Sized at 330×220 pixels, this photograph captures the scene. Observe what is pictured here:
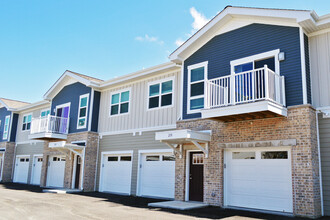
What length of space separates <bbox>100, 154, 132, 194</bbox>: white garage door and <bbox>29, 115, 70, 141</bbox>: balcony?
390 centimetres

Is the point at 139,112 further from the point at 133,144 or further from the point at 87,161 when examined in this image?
the point at 87,161

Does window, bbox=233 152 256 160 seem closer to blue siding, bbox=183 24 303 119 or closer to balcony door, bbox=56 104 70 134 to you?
blue siding, bbox=183 24 303 119

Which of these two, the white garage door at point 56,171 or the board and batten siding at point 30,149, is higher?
the board and batten siding at point 30,149

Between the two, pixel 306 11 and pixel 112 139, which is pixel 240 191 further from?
pixel 112 139

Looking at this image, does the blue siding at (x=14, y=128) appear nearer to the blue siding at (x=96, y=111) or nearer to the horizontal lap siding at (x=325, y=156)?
the blue siding at (x=96, y=111)

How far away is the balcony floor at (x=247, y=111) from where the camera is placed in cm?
929

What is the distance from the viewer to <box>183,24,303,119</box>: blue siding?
10023 millimetres

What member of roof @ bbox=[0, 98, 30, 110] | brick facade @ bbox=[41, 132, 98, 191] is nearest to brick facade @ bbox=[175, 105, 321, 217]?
brick facade @ bbox=[41, 132, 98, 191]

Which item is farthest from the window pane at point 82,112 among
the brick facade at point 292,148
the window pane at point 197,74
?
the brick facade at point 292,148

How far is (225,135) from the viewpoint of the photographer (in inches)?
449

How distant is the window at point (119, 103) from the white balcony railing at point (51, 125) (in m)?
4.01

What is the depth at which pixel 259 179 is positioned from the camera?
10.4 meters

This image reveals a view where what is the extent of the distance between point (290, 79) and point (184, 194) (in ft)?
19.9

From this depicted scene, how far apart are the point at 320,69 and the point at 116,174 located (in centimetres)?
1127
